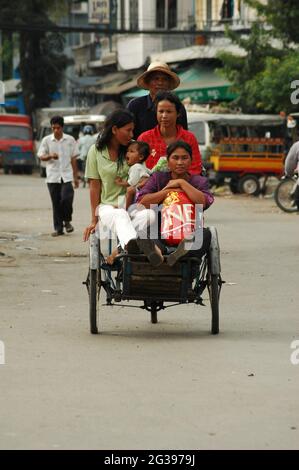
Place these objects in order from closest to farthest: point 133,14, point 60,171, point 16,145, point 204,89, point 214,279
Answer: point 214,279 → point 60,171 → point 204,89 → point 16,145 → point 133,14

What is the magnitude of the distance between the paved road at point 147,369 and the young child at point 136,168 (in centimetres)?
104

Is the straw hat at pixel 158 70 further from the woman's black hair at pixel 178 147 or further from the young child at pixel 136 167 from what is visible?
the woman's black hair at pixel 178 147

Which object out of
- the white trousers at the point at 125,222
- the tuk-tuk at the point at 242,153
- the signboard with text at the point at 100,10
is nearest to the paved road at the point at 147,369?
the white trousers at the point at 125,222

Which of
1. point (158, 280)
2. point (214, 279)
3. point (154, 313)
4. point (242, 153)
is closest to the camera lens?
point (158, 280)

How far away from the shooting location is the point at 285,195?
25.9 meters

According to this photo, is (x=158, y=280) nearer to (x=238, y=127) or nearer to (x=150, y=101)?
(x=150, y=101)

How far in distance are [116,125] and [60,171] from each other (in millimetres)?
9161

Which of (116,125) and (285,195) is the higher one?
(116,125)

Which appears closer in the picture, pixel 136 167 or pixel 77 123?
pixel 136 167

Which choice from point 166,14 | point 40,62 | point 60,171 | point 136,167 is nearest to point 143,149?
point 136,167

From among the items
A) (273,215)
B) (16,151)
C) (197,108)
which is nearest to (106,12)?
(16,151)

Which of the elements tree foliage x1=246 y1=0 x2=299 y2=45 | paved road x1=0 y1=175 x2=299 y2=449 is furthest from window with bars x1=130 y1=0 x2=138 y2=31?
paved road x1=0 y1=175 x2=299 y2=449

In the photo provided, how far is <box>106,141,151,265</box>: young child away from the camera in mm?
9766
